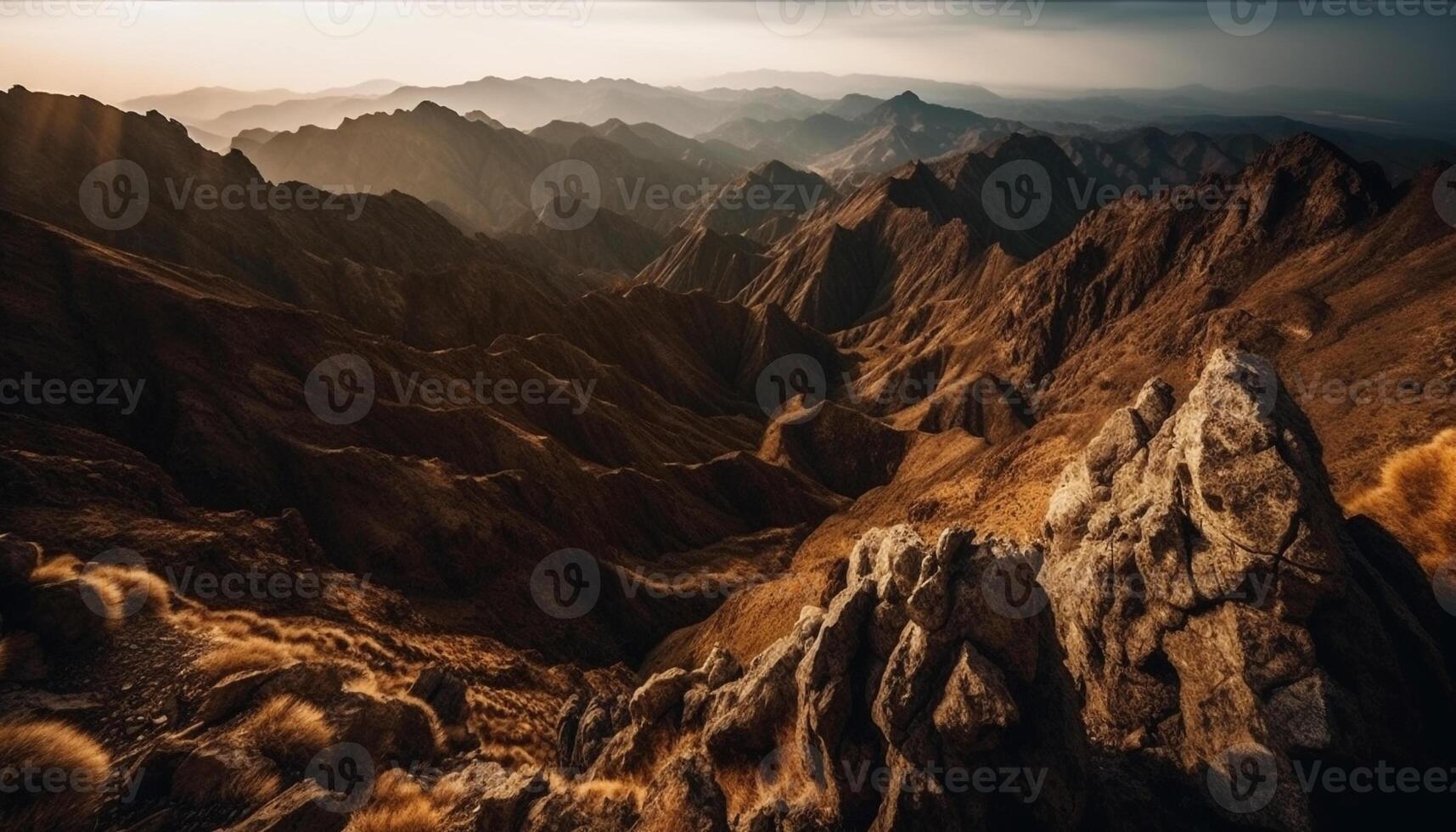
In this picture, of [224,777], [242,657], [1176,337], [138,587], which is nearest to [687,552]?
[242,657]

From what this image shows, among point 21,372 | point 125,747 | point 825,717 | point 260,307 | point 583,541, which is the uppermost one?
point 260,307

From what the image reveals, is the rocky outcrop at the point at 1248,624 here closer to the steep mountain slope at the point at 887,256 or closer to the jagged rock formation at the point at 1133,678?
the jagged rock formation at the point at 1133,678

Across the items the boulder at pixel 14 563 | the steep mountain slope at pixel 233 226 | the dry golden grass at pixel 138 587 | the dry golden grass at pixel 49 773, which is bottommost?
the dry golden grass at pixel 49 773

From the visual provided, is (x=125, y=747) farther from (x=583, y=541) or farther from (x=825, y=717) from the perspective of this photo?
(x=583, y=541)

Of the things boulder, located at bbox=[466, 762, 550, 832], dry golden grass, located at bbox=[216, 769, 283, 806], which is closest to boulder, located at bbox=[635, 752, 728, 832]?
boulder, located at bbox=[466, 762, 550, 832]

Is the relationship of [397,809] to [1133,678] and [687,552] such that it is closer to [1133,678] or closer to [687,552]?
[1133,678]

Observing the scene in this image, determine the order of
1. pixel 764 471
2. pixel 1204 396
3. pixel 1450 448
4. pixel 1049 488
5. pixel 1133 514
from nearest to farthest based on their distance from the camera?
pixel 1204 396
pixel 1133 514
pixel 1450 448
pixel 1049 488
pixel 764 471

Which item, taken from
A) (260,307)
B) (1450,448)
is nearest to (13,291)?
(260,307)

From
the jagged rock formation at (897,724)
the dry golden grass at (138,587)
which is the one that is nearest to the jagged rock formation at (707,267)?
the dry golden grass at (138,587)
